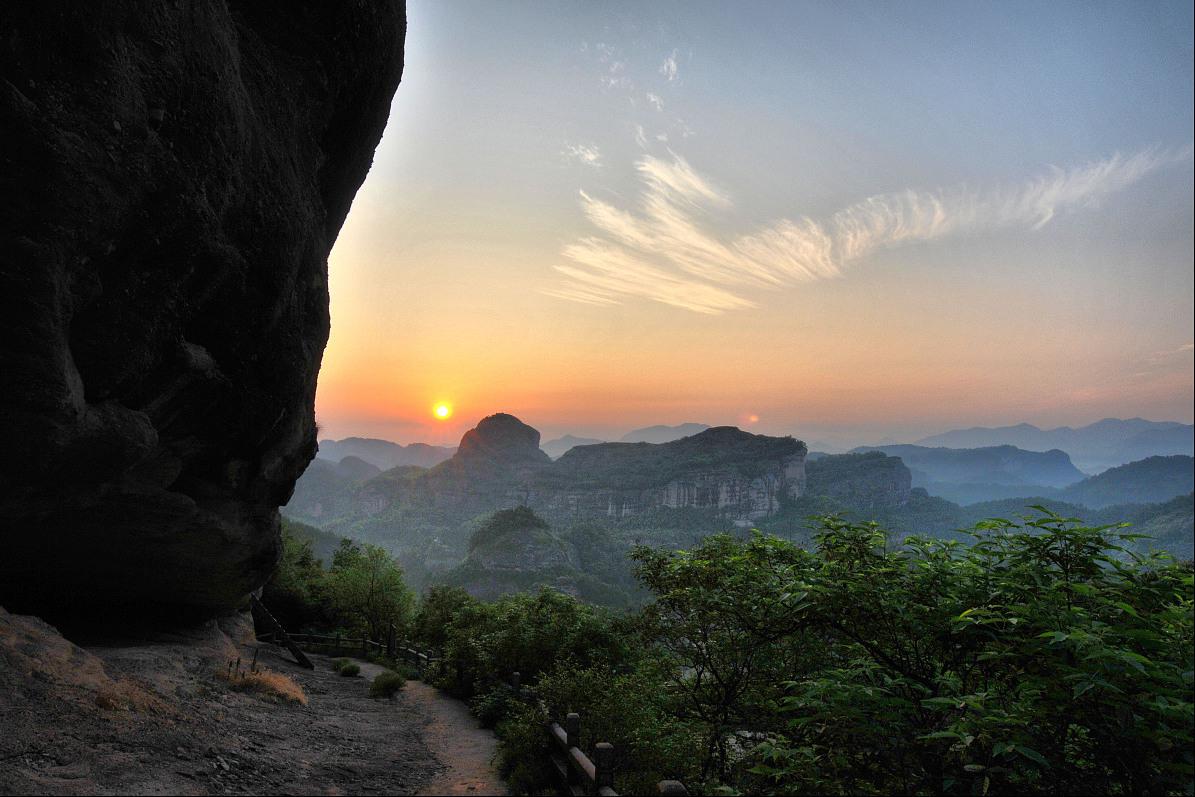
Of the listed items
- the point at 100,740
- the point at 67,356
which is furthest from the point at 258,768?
the point at 67,356

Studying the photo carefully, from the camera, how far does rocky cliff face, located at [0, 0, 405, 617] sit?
6.88 m

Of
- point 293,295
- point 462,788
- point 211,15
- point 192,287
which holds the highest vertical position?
point 211,15

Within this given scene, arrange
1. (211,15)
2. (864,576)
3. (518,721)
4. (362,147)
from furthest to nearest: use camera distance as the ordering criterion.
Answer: (362,147) < (518,721) < (211,15) < (864,576)

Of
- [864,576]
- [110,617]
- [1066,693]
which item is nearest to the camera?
[1066,693]

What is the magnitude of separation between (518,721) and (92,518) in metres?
11.5

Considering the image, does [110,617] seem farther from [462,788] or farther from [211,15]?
[211,15]

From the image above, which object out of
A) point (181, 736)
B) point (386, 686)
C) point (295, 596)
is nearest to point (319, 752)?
point (181, 736)

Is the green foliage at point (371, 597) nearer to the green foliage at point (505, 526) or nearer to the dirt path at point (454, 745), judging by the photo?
the dirt path at point (454, 745)

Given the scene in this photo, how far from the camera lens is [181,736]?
952cm

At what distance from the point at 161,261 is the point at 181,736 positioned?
8.41 m

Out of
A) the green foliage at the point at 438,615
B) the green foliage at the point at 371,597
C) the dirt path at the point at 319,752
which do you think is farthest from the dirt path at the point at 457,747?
the green foliage at the point at 371,597

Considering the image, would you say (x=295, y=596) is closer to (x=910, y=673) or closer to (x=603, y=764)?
(x=603, y=764)

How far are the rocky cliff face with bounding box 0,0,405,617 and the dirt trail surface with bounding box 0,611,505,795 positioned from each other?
9.81 feet

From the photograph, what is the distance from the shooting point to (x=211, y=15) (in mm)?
8297
